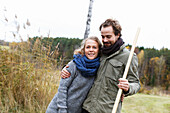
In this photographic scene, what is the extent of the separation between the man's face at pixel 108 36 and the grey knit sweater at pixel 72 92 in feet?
1.50

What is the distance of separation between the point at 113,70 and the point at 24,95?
211 centimetres

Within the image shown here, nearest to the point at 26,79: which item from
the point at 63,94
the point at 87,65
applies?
the point at 63,94

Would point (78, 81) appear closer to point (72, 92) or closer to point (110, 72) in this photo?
point (72, 92)

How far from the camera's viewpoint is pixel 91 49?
69.1 inches

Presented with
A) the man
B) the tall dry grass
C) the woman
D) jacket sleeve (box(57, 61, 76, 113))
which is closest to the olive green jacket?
the man

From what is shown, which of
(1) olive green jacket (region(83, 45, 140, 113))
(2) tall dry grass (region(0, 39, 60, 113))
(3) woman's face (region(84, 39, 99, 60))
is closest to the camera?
(1) olive green jacket (region(83, 45, 140, 113))

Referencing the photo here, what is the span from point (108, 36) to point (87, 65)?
40 cm

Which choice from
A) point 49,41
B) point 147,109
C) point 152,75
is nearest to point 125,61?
point 49,41

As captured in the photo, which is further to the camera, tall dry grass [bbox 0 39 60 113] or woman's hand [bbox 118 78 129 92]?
tall dry grass [bbox 0 39 60 113]

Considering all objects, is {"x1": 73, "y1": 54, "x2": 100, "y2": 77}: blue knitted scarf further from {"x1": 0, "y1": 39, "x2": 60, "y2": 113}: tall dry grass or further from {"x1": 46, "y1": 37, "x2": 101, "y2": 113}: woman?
{"x1": 0, "y1": 39, "x2": 60, "y2": 113}: tall dry grass

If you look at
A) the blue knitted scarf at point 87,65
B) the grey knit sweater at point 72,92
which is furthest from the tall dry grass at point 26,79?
the blue knitted scarf at point 87,65

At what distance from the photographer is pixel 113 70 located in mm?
1646

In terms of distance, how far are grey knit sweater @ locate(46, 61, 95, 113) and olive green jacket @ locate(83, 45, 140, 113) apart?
13cm

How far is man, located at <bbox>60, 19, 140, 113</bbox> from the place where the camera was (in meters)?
1.62
